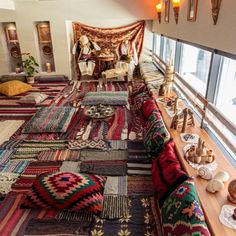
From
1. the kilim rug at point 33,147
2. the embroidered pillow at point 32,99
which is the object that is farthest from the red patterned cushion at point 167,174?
the embroidered pillow at point 32,99

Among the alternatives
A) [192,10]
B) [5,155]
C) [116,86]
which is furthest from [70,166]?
[116,86]

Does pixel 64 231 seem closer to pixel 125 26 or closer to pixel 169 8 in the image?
pixel 169 8

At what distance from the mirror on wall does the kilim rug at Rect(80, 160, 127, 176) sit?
4.70 m

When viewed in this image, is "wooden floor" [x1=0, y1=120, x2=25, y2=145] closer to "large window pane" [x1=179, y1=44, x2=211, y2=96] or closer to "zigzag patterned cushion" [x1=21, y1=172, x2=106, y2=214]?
"zigzag patterned cushion" [x1=21, y1=172, x2=106, y2=214]

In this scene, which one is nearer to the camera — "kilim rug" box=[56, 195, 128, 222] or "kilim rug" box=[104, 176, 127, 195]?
"kilim rug" box=[56, 195, 128, 222]

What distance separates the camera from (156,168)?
5.76ft

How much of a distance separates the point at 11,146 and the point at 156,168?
67.6 inches

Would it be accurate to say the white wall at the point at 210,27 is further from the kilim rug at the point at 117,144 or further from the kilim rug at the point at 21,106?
the kilim rug at the point at 21,106

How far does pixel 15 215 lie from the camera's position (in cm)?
158

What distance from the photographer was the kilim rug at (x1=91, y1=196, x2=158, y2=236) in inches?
57.0

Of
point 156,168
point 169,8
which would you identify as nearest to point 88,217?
point 156,168

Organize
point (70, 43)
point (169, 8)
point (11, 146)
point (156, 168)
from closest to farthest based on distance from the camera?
point (156, 168)
point (11, 146)
point (169, 8)
point (70, 43)

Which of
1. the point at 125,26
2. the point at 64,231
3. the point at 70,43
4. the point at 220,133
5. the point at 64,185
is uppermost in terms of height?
the point at 125,26

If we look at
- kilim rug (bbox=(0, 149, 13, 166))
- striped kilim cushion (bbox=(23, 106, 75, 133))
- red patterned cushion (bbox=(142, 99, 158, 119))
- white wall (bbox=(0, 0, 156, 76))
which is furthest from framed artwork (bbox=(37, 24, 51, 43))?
kilim rug (bbox=(0, 149, 13, 166))
